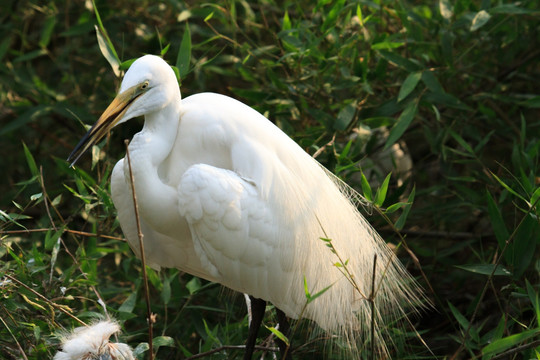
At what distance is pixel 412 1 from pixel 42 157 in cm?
189

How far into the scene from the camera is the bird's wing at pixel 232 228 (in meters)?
1.86

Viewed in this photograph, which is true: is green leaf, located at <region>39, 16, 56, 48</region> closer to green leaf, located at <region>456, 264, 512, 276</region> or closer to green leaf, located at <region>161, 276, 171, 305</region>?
green leaf, located at <region>161, 276, 171, 305</region>

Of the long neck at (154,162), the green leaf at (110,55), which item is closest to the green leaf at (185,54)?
the green leaf at (110,55)

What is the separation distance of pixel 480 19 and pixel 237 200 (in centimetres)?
121

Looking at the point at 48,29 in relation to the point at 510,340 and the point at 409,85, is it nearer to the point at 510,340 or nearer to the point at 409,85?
the point at 409,85

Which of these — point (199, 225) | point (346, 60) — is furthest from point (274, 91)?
point (199, 225)

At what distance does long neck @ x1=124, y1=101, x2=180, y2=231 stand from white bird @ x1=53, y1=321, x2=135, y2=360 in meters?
0.35

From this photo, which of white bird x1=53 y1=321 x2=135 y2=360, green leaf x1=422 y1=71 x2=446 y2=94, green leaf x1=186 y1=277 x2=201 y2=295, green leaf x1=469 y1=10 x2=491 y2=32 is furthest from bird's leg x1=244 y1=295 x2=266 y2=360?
green leaf x1=469 y1=10 x2=491 y2=32

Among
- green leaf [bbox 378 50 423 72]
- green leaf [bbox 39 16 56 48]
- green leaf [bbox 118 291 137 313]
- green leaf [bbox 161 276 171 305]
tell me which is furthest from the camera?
green leaf [bbox 39 16 56 48]

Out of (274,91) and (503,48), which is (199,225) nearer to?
(274,91)

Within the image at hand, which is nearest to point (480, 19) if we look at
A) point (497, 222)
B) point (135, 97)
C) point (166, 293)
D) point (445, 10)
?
point (445, 10)

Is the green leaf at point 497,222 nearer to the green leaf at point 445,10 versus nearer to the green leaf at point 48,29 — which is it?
the green leaf at point 445,10

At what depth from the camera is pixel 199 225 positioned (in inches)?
75.3

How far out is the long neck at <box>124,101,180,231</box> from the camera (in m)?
1.90
